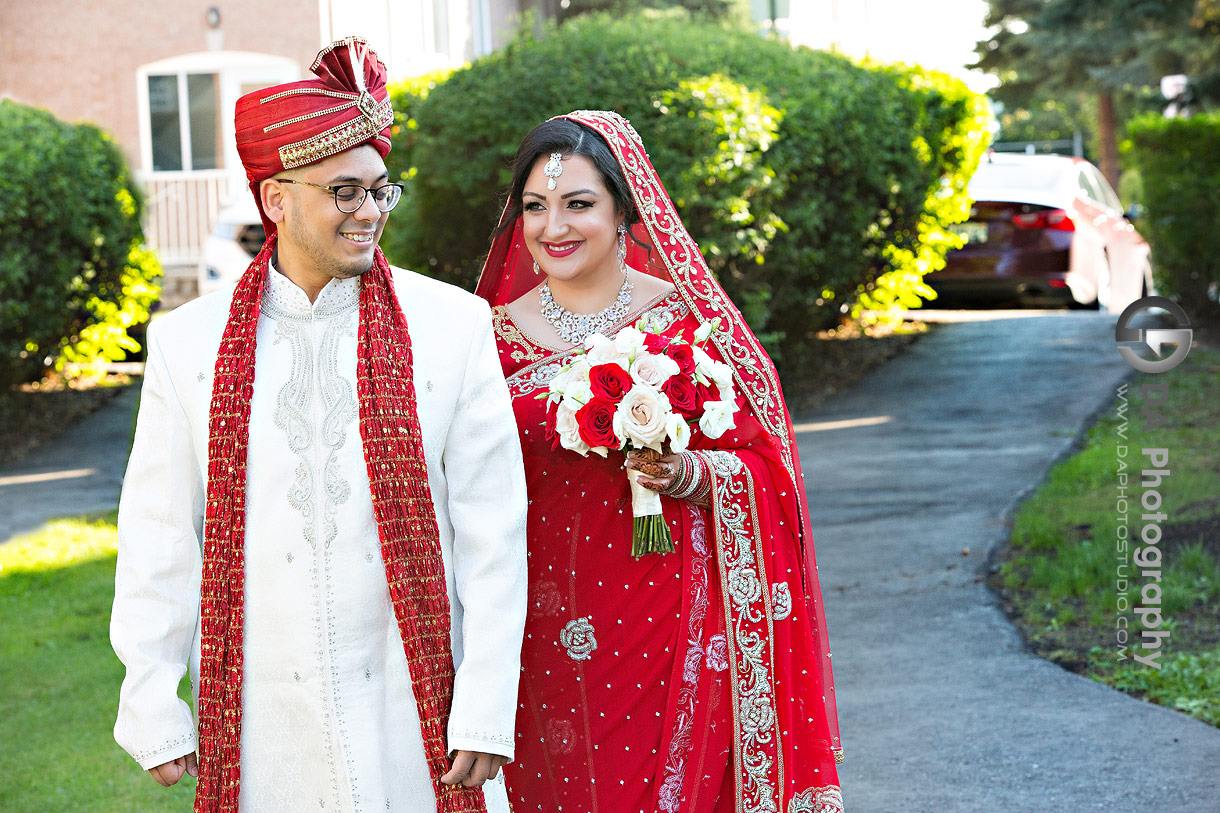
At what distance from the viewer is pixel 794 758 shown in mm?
3270

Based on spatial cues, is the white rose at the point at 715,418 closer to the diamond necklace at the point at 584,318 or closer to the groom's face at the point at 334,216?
the diamond necklace at the point at 584,318

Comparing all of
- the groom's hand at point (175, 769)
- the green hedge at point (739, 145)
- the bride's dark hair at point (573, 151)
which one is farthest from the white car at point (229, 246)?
the groom's hand at point (175, 769)

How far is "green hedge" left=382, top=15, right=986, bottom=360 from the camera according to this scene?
785 cm

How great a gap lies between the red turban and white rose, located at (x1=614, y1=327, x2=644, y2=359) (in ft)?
2.55

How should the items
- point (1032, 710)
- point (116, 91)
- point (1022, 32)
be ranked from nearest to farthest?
point (1032, 710) < point (116, 91) < point (1022, 32)

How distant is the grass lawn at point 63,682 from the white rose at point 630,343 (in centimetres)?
245

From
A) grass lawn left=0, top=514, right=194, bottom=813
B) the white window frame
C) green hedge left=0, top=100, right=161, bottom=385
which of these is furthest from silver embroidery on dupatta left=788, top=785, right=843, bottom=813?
the white window frame

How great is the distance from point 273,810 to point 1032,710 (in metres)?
3.16

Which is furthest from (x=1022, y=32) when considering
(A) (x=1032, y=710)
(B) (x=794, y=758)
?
(B) (x=794, y=758)

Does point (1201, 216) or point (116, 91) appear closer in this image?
point (1201, 216)

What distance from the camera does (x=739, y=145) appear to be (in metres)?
7.88

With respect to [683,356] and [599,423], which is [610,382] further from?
[683,356]

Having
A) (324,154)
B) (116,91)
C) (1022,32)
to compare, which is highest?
(1022,32)

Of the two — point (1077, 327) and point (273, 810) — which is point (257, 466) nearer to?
point (273, 810)
